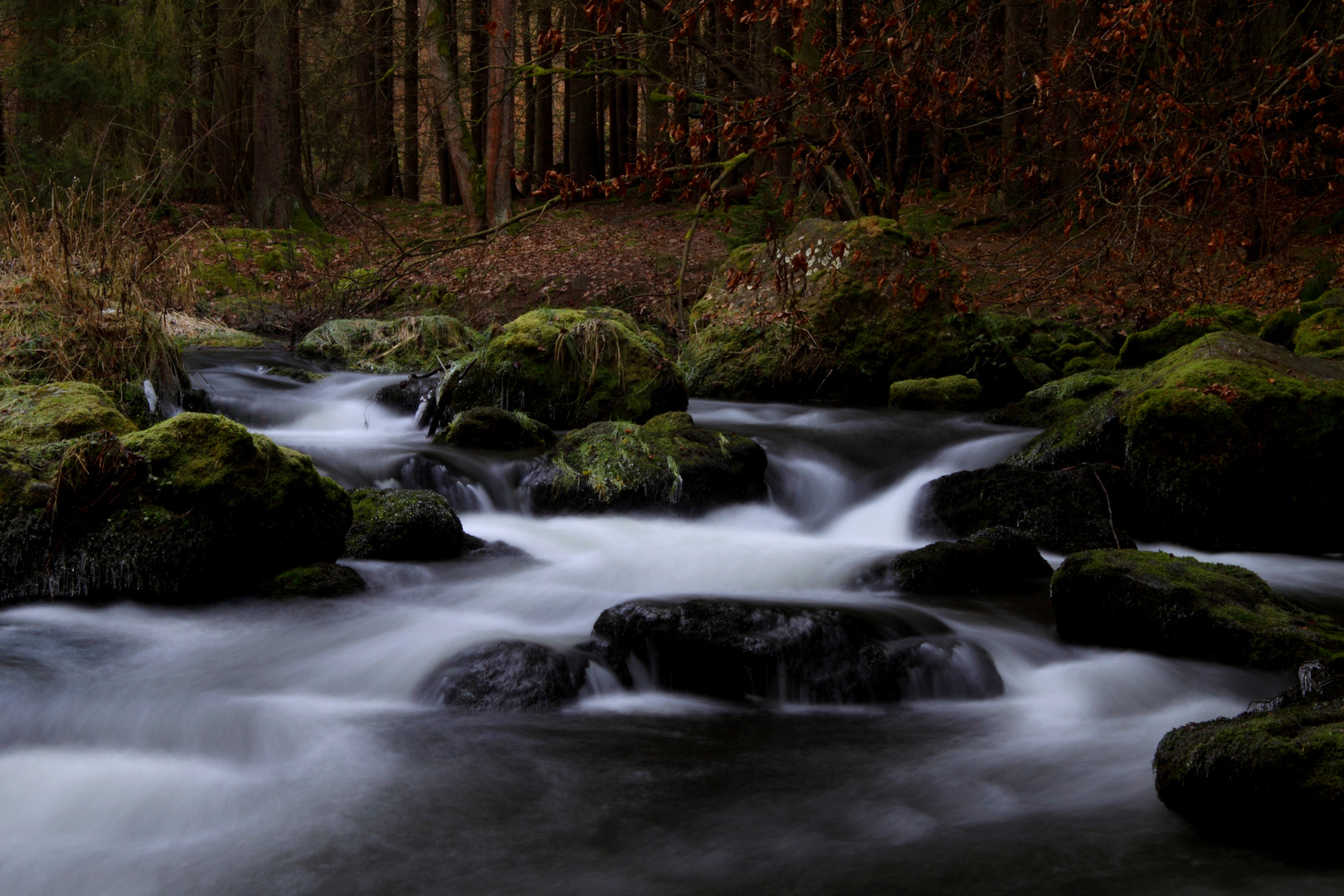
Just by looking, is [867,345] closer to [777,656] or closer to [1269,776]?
[777,656]

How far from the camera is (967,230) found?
20.1 meters

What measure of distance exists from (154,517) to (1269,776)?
5.36m

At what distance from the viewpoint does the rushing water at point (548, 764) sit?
11.8 ft

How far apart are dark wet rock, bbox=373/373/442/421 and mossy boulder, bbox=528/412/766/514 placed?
2952 mm

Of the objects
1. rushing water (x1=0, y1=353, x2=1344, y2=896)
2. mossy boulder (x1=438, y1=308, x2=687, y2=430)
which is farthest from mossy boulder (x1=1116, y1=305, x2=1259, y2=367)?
mossy boulder (x1=438, y1=308, x2=687, y2=430)

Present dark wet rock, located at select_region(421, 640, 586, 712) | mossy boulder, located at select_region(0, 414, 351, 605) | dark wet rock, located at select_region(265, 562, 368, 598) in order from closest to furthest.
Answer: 1. dark wet rock, located at select_region(421, 640, 586, 712)
2. mossy boulder, located at select_region(0, 414, 351, 605)
3. dark wet rock, located at select_region(265, 562, 368, 598)

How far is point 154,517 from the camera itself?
5.95 meters

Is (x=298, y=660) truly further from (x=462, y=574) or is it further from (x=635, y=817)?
(x=635, y=817)

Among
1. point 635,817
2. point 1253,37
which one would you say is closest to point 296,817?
point 635,817

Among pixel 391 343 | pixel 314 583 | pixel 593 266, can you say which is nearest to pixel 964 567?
pixel 314 583

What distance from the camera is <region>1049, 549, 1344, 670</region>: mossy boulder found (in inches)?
199

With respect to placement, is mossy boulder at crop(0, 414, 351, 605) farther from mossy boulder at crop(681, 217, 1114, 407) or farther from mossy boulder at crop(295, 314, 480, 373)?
mossy boulder at crop(295, 314, 480, 373)

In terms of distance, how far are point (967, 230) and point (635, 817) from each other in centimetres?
1784

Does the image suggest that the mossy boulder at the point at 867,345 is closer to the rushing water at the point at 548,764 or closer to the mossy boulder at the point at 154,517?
the rushing water at the point at 548,764
